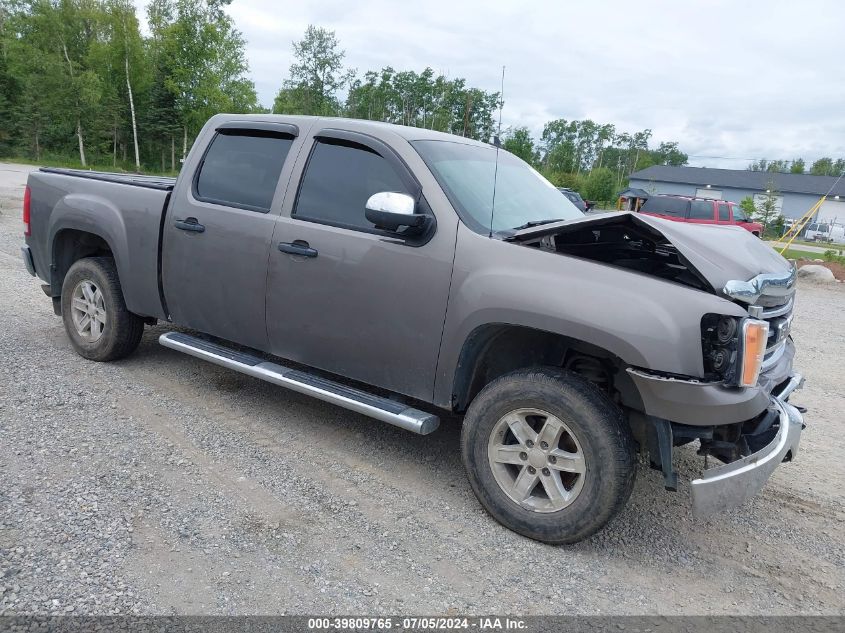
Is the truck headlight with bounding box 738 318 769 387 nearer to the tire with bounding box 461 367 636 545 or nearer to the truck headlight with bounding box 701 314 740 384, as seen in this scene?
the truck headlight with bounding box 701 314 740 384

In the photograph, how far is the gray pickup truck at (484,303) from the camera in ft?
9.11

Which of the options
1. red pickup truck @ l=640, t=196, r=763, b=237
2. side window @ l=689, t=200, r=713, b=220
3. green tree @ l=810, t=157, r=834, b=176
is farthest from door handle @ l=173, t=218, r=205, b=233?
green tree @ l=810, t=157, r=834, b=176

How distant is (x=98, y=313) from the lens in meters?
5.12

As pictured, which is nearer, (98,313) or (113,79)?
(98,313)

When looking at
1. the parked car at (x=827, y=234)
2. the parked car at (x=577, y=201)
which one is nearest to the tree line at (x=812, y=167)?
the parked car at (x=827, y=234)

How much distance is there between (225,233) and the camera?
13.6 ft

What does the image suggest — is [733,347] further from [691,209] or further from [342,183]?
[691,209]

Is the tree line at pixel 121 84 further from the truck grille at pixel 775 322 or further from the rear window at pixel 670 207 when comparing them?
the truck grille at pixel 775 322

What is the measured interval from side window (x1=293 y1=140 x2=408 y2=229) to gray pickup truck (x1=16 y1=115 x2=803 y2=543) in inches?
0.5

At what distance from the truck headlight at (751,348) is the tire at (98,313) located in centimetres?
438

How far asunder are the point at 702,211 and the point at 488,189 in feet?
60.0

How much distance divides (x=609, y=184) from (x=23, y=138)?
45.7m

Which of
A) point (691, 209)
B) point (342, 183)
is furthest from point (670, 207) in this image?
point (342, 183)

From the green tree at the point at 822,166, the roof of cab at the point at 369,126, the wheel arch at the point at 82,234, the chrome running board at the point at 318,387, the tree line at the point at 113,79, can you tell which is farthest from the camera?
the green tree at the point at 822,166
